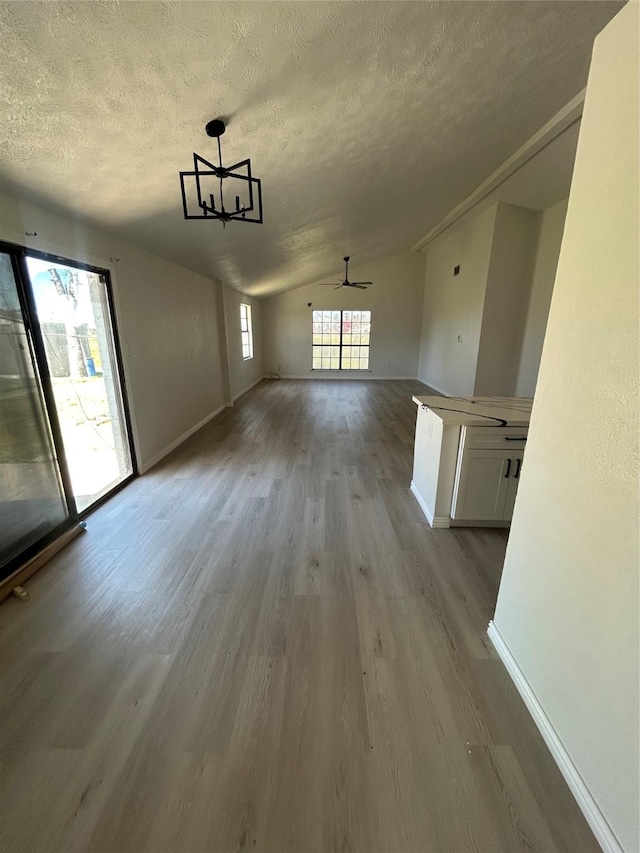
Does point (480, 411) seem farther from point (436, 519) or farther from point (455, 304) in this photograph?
point (455, 304)

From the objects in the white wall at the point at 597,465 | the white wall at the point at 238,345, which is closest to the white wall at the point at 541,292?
the white wall at the point at 597,465

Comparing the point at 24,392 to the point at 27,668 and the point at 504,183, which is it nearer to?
the point at 27,668

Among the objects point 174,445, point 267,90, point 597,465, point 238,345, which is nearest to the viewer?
point 597,465

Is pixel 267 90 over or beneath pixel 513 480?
over

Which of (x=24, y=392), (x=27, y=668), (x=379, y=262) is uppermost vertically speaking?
(x=379, y=262)

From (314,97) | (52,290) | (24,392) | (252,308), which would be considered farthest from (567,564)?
(252,308)

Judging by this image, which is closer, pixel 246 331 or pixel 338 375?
pixel 246 331

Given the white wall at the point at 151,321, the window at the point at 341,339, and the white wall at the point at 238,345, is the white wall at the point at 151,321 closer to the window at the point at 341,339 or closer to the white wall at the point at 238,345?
the white wall at the point at 238,345

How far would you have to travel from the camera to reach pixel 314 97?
1884mm

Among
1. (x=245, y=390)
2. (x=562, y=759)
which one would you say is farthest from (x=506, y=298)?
(x=562, y=759)

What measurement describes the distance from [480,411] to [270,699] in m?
2.15

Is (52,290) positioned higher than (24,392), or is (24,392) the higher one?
(52,290)

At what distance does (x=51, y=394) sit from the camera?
2.27m

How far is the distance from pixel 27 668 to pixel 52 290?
2.29m
